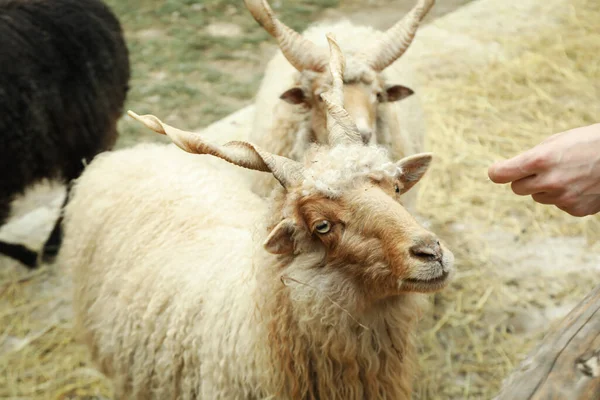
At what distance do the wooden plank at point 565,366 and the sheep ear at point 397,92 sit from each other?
68.9 inches

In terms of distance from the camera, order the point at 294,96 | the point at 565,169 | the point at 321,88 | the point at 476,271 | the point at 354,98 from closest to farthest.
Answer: the point at 565,169
the point at 354,98
the point at 321,88
the point at 294,96
the point at 476,271

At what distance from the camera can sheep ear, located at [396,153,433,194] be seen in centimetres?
200

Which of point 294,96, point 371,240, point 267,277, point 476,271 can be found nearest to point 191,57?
point 294,96

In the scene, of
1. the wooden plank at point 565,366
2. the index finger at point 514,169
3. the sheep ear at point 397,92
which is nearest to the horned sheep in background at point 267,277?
the index finger at point 514,169

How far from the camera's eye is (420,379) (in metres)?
3.06

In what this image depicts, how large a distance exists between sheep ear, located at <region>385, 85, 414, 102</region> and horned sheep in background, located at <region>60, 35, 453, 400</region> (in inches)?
43.3

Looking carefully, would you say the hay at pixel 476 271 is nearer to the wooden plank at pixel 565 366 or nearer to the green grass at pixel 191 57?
the wooden plank at pixel 565 366

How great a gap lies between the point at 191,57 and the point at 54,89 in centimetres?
297

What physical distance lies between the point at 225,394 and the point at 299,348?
14.8 inches

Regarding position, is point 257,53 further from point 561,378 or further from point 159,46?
point 561,378

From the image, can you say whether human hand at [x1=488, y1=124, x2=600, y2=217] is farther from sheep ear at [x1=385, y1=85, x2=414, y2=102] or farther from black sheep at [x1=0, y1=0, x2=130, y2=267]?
black sheep at [x1=0, y1=0, x2=130, y2=267]

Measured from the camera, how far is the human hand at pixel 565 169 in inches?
59.4

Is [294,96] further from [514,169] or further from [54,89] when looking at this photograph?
[514,169]

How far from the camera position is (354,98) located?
299cm
